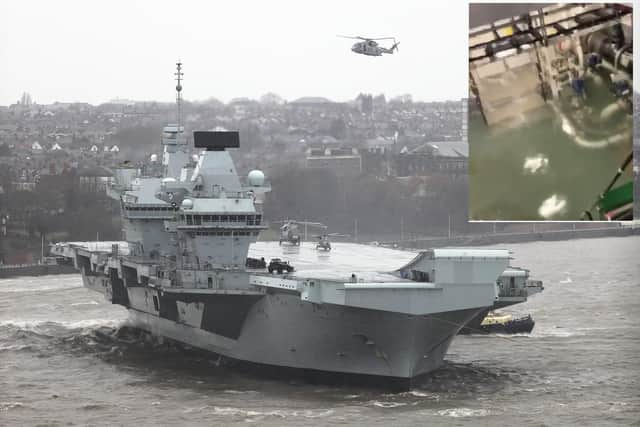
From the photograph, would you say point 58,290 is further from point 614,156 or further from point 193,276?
point 614,156

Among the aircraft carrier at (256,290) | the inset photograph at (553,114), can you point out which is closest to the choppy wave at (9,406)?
the aircraft carrier at (256,290)

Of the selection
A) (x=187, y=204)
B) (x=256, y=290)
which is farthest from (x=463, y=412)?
(x=187, y=204)

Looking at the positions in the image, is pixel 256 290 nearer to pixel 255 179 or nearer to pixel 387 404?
pixel 387 404

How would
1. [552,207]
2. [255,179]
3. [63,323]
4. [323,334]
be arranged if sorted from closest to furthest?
[552,207], [323,334], [255,179], [63,323]

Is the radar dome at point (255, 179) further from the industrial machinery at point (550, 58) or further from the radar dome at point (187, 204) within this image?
the industrial machinery at point (550, 58)

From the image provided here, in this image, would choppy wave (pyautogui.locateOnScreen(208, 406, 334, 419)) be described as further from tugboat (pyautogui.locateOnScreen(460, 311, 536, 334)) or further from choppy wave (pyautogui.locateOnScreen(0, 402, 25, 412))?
tugboat (pyautogui.locateOnScreen(460, 311, 536, 334))

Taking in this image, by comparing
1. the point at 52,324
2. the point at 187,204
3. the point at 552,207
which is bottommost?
the point at 52,324

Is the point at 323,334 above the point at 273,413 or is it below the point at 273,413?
above
